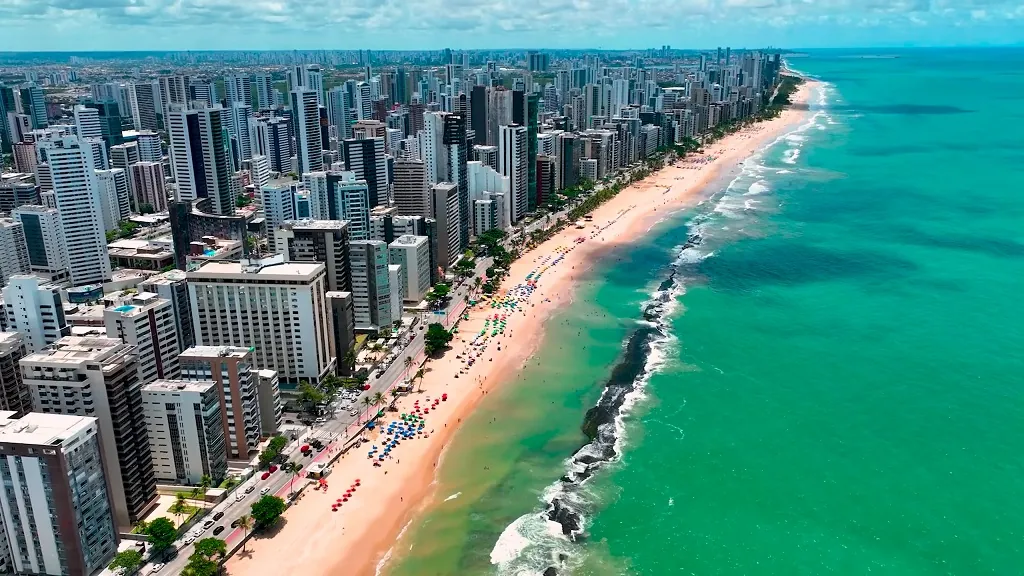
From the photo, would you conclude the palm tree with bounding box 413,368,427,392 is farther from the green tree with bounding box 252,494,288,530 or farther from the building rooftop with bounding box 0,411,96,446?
the building rooftop with bounding box 0,411,96,446

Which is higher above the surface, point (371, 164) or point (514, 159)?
point (514, 159)

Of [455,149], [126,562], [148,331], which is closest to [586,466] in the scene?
[126,562]

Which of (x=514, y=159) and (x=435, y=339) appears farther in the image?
(x=514, y=159)

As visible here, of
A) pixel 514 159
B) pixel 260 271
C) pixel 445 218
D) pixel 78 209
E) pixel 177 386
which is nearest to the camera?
pixel 177 386

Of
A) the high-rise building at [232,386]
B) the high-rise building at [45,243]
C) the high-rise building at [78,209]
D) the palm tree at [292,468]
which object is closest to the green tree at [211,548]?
the palm tree at [292,468]

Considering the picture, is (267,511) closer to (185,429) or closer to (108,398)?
(185,429)

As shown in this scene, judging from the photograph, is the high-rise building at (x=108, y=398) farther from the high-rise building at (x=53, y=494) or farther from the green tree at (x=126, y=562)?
the green tree at (x=126, y=562)

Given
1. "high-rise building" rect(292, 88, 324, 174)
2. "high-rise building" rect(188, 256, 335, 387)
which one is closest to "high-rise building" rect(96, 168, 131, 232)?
"high-rise building" rect(292, 88, 324, 174)
